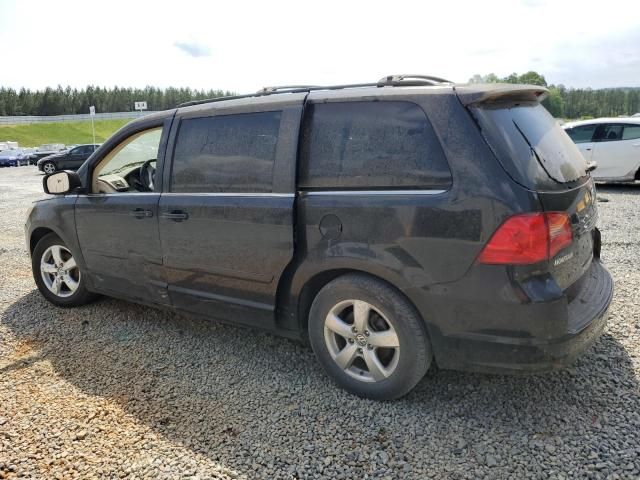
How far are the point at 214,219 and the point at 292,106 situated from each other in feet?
2.94

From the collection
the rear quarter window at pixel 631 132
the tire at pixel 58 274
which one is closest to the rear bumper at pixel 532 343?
the tire at pixel 58 274

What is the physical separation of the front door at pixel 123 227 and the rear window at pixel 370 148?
1357 mm

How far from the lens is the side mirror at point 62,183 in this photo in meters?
4.09

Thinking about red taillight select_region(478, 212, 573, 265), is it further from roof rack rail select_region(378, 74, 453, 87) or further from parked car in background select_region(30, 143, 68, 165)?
parked car in background select_region(30, 143, 68, 165)

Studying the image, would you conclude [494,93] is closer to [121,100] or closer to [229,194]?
[229,194]

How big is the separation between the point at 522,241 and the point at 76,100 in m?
116

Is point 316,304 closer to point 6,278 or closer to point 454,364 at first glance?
point 454,364

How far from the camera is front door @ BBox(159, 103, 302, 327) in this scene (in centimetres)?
307

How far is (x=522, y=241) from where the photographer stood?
2.39m

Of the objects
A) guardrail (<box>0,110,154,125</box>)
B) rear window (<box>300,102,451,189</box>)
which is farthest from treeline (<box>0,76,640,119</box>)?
rear window (<box>300,102,451,189</box>)

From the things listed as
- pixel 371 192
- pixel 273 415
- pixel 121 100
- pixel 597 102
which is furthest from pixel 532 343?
pixel 121 100

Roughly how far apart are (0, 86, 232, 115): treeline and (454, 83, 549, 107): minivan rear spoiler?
9595 centimetres

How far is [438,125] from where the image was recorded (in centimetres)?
260

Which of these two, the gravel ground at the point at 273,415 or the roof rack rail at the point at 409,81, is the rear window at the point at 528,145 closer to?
the roof rack rail at the point at 409,81
